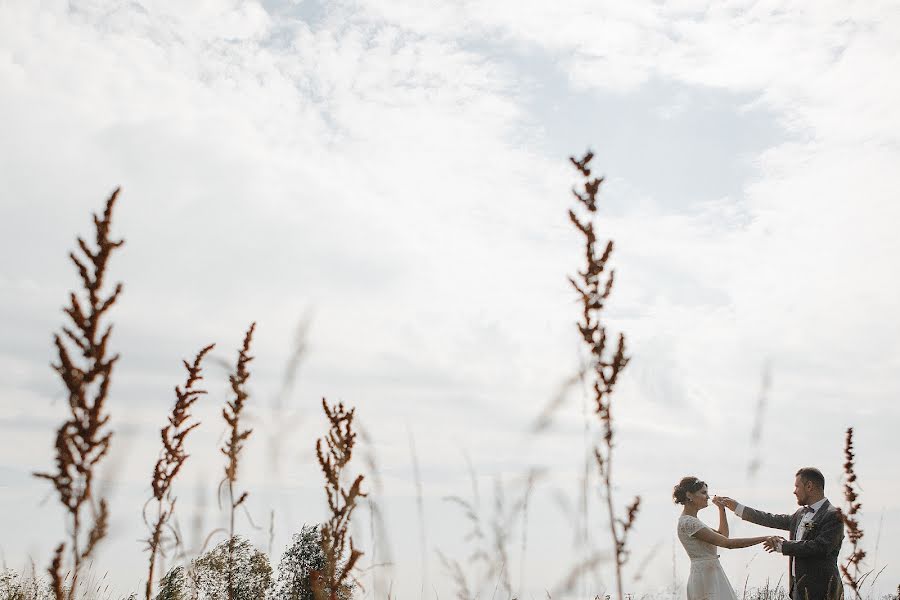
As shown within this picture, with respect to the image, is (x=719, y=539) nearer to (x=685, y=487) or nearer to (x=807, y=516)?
(x=685, y=487)

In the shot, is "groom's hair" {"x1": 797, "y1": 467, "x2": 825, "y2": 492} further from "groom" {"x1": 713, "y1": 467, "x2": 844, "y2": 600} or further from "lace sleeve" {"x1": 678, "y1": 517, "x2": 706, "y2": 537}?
"lace sleeve" {"x1": 678, "y1": 517, "x2": 706, "y2": 537}

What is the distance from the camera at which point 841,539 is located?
25.3ft

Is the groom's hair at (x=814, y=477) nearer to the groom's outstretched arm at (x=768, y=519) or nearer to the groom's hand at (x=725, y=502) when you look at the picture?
the groom's outstretched arm at (x=768, y=519)

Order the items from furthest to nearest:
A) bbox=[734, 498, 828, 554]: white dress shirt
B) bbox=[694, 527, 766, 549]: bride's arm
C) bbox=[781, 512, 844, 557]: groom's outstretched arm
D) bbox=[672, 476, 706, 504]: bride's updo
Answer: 1. bbox=[672, 476, 706, 504]: bride's updo
2. bbox=[734, 498, 828, 554]: white dress shirt
3. bbox=[781, 512, 844, 557]: groom's outstretched arm
4. bbox=[694, 527, 766, 549]: bride's arm

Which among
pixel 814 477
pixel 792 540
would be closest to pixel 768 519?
pixel 792 540

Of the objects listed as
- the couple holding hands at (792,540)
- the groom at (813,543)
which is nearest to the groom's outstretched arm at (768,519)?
the couple holding hands at (792,540)

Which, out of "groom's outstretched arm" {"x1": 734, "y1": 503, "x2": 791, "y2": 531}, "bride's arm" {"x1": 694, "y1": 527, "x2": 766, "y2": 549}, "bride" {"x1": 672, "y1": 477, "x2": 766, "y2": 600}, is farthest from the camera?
"groom's outstretched arm" {"x1": 734, "y1": 503, "x2": 791, "y2": 531}

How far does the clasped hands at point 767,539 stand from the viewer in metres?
7.44

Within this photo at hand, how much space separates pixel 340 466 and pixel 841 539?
21.1 feet

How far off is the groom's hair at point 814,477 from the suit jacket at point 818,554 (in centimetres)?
19

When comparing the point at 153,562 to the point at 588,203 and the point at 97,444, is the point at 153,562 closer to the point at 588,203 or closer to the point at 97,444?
the point at 97,444

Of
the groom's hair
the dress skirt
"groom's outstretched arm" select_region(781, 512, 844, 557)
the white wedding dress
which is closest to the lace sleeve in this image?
the white wedding dress

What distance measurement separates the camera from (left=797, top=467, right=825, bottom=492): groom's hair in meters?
7.97

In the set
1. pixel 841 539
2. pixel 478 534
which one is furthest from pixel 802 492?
pixel 478 534
